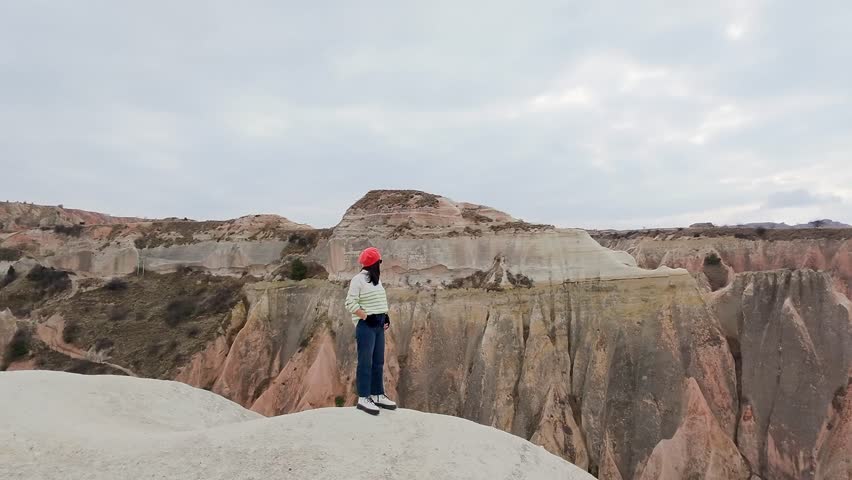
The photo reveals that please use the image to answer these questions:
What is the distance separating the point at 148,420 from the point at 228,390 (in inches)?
780

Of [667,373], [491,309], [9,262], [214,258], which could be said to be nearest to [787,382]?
[667,373]

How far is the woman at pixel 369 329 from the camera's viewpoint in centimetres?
653

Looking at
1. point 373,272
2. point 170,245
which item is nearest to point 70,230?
point 170,245

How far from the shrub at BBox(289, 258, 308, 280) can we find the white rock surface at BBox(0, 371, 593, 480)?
2316cm

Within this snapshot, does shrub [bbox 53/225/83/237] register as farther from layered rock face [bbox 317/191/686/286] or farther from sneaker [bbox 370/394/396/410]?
sneaker [bbox 370/394/396/410]

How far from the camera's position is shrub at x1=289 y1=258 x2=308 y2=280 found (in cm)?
3036

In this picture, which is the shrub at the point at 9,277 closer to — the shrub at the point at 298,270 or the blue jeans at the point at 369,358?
the shrub at the point at 298,270

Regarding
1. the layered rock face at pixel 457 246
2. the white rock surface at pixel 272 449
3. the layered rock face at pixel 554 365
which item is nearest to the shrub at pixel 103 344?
the layered rock face at pixel 554 365

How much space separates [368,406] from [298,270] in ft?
82.5

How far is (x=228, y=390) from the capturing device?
26422 mm

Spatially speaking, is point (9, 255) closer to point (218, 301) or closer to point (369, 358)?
point (218, 301)

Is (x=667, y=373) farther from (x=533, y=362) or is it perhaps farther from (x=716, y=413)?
(x=533, y=362)

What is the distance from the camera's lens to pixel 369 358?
258 inches

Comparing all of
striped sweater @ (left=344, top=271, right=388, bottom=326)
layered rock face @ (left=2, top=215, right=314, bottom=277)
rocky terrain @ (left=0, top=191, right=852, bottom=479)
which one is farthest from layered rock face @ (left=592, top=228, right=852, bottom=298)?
striped sweater @ (left=344, top=271, right=388, bottom=326)
